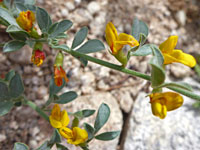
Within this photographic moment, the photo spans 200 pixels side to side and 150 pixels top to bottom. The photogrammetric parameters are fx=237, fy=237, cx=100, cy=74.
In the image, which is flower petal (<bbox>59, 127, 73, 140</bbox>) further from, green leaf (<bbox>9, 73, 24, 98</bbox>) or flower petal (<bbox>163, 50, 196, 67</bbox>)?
flower petal (<bbox>163, 50, 196, 67</bbox>)

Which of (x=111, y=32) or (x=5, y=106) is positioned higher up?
(x=111, y=32)

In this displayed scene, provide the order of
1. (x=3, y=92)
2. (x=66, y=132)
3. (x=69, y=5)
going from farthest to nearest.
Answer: (x=69, y=5)
(x=3, y=92)
(x=66, y=132)

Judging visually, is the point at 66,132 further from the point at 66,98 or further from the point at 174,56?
the point at 174,56

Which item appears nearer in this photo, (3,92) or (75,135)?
(75,135)

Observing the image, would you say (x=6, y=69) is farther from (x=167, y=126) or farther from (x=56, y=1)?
(x=167, y=126)

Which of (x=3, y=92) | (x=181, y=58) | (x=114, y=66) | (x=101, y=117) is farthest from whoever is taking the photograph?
(x=3, y=92)

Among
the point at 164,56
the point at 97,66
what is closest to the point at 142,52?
the point at 164,56

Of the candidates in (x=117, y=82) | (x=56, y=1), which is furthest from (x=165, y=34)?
(x=56, y=1)
